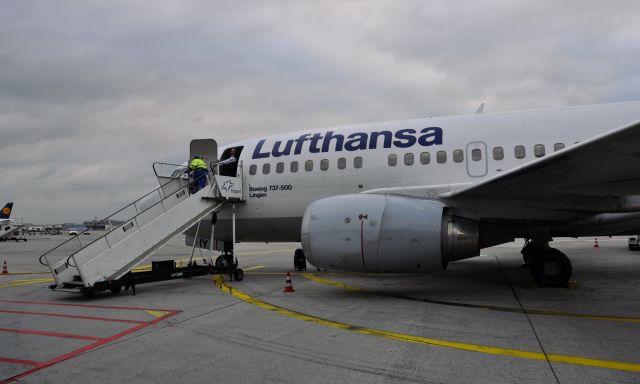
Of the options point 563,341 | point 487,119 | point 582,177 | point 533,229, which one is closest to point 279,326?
point 563,341

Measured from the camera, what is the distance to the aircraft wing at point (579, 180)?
6531mm

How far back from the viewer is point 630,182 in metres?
7.98

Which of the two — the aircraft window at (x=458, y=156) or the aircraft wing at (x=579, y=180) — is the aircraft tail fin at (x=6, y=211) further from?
the aircraft wing at (x=579, y=180)

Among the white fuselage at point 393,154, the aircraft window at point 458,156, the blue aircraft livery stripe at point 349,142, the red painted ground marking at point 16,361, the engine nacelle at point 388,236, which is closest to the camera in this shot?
the red painted ground marking at point 16,361

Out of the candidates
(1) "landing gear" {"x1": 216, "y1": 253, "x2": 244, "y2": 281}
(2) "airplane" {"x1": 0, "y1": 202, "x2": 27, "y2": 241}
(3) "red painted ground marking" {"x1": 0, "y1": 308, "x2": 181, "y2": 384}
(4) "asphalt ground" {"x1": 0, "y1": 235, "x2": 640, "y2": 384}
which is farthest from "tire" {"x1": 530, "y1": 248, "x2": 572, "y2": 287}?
(2) "airplane" {"x1": 0, "y1": 202, "x2": 27, "y2": 241}

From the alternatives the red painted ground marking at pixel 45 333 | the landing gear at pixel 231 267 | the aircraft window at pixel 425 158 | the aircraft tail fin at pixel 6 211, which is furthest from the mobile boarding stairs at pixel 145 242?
the aircraft tail fin at pixel 6 211

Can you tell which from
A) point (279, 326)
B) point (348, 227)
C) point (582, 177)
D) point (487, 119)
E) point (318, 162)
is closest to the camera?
point (279, 326)

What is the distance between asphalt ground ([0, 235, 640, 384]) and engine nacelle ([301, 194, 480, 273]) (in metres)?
0.76

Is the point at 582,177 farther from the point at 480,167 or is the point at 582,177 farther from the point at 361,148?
the point at 361,148

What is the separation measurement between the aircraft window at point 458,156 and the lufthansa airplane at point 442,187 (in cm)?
3

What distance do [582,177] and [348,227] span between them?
4.33 metres

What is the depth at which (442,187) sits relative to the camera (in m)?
9.99

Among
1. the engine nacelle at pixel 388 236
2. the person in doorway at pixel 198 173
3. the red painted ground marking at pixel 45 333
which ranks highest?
the person in doorway at pixel 198 173

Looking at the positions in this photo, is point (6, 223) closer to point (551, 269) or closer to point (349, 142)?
point (349, 142)
